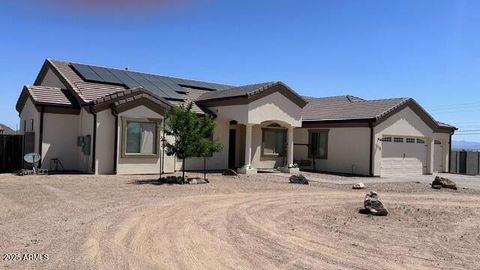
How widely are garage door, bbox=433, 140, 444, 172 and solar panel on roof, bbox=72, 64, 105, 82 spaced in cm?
2353

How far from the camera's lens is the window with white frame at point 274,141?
87.6ft

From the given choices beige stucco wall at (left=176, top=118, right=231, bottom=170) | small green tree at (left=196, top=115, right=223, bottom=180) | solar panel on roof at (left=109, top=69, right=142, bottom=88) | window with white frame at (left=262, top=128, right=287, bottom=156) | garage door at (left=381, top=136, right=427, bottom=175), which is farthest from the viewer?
window with white frame at (left=262, top=128, right=287, bottom=156)

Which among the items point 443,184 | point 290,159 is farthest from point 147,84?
point 443,184

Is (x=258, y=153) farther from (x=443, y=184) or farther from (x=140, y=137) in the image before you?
(x=443, y=184)

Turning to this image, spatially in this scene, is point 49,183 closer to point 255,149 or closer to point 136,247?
point 136,247

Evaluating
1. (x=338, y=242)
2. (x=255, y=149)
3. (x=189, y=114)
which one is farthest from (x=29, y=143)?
(x=338, y=242)

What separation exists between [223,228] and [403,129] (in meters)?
20.1

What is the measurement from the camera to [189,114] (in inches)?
707

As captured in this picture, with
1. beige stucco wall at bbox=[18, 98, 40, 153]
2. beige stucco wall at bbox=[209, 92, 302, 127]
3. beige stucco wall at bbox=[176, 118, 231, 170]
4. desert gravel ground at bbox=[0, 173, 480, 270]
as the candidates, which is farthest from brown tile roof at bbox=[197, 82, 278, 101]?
beige stucco wall at bbox=[18, 98, 40, 153]

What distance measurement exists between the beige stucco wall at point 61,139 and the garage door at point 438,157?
80.1 ft

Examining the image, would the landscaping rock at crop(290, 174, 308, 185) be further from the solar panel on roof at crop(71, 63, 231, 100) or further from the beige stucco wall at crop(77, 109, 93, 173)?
the solar panel on roof at crop(71, 63, 231, 100)

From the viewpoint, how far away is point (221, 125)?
25469mm

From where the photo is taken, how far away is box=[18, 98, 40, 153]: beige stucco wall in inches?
824

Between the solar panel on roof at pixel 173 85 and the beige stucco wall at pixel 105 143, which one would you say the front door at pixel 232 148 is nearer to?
the solar panel on roof at pixel 173 85
